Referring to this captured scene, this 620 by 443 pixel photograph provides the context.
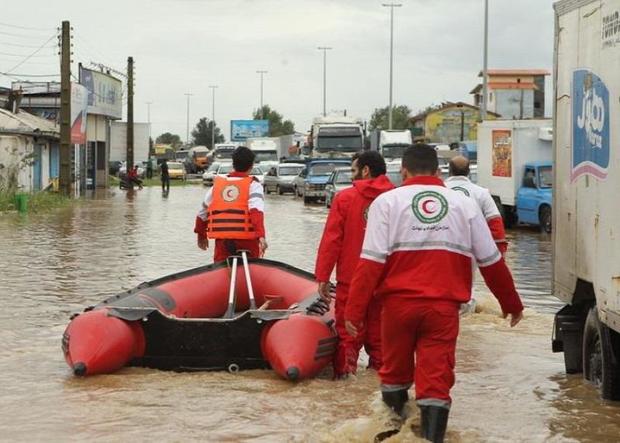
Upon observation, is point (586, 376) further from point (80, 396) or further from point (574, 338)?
point (80, 396)

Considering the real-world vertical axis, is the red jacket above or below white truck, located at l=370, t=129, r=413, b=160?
below

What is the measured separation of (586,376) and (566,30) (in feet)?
8.22

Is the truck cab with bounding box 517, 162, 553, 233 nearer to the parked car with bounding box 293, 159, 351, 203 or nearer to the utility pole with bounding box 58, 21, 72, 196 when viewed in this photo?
the parked car with bounding box 293, 159, 351, 203

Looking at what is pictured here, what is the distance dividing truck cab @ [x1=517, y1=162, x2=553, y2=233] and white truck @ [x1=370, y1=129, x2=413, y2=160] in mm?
22882

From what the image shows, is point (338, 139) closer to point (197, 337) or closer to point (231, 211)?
point (231, 211)

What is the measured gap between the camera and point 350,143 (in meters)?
51.1

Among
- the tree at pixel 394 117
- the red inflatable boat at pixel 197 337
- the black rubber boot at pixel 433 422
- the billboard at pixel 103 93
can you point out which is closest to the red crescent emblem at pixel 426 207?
the black rubber boot at pixel 433 422

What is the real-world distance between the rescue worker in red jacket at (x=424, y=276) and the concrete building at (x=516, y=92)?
3008 inches

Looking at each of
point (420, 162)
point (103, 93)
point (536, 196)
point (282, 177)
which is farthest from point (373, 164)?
Result: point (103, 93)

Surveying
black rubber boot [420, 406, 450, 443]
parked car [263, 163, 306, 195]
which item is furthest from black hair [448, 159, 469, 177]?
parked car [263, 163, 306, 195]

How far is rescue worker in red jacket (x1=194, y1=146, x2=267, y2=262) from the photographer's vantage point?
10539 mm

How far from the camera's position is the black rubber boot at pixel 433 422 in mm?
6297

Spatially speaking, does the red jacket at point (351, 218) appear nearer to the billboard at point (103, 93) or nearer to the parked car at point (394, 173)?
the parked car at point (394, 173)

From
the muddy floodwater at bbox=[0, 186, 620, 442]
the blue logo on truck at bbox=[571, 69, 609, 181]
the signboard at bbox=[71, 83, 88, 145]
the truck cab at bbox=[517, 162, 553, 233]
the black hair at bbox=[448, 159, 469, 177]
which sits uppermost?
the signboard at bbox=[71, 83, 88, 145]
